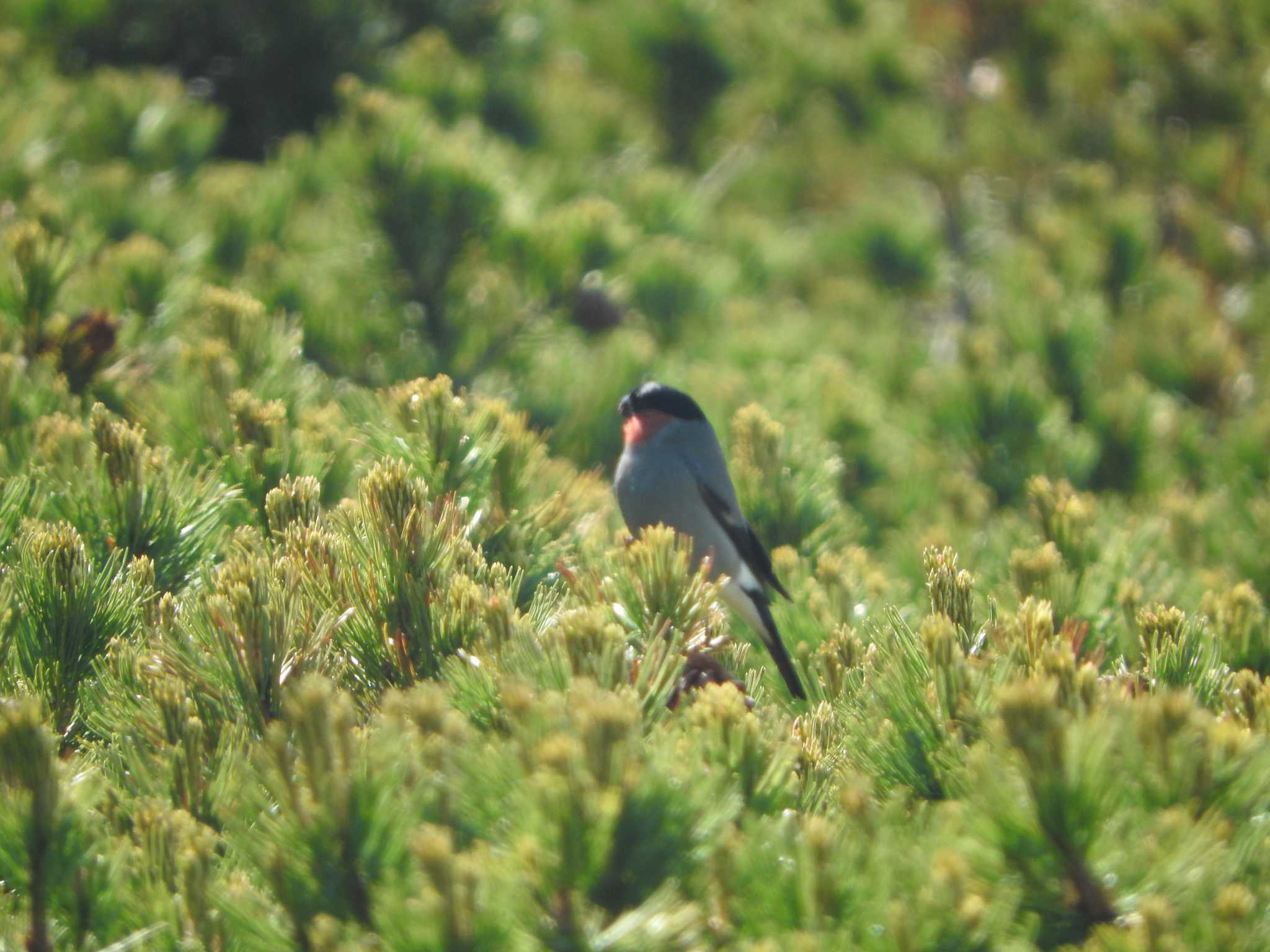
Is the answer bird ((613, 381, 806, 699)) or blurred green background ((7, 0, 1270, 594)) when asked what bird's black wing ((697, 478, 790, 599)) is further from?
blurred green background ((7, 0, 1270, 594))

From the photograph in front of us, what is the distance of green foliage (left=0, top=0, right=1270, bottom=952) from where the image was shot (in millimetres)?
1115

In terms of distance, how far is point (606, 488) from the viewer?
2.53 meters

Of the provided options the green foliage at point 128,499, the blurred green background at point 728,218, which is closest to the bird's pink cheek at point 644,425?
the blurred green background at point 728,218

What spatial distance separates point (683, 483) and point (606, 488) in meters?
1.11

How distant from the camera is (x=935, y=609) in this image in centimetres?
169

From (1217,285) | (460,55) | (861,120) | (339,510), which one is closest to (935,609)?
(339,510)

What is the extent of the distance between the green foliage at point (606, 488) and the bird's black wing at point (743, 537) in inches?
2.7

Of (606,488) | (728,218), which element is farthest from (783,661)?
(728,218)

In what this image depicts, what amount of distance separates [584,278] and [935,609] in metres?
2.13

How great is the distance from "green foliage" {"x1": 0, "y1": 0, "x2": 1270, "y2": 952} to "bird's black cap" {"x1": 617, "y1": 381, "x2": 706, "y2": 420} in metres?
0.09

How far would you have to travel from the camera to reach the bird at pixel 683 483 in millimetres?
3324

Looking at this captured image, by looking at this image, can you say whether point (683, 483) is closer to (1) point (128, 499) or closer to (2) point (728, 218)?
(1) point (128, 499)

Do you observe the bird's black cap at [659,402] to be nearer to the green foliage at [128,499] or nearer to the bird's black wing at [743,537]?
the bird's black wing at [743,537]

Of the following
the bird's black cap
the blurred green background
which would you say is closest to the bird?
the bird's black cap
